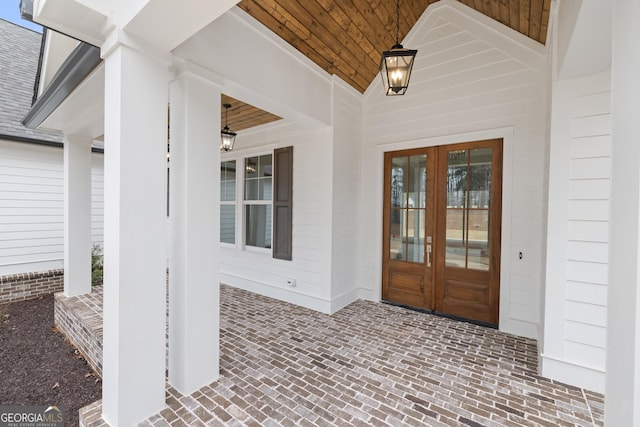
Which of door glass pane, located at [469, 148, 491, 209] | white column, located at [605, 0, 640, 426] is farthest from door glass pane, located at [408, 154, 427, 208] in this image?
white column, located at [605, 0, 640, 426]

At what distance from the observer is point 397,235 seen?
4.22 meters

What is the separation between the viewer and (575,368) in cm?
226

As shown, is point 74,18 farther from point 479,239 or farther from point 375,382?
point 479,239

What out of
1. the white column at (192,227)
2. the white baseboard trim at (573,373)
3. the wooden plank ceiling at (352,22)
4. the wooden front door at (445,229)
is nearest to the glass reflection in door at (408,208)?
the wooden front door at (445,229)

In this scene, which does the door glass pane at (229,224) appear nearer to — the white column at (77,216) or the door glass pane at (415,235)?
the white column at (77,216)

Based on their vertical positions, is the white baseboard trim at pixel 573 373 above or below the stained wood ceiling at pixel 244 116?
below

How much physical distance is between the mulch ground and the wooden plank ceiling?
159 inches

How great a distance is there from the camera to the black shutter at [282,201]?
4.41 meters

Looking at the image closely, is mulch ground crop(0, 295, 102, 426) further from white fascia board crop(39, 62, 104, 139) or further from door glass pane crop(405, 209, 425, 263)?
door glass pane crop(405, 209, 425, 263)

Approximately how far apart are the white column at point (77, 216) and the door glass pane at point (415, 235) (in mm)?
4782

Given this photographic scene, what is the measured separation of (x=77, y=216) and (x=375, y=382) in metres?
4.49

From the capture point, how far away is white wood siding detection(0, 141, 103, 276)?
4.91m

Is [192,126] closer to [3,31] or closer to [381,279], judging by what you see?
[381,279]

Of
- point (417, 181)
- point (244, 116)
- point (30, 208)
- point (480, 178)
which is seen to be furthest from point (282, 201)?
point (30, 208)
